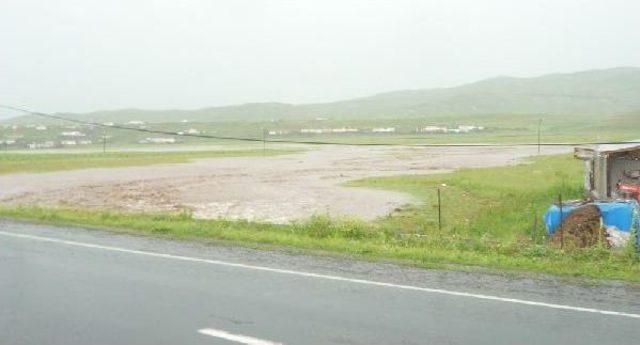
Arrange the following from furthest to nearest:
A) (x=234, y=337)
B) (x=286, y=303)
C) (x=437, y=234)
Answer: (x=437, y=234) → (x=286, y=303) → (x=234, y=337)

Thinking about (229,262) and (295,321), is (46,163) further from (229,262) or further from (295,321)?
(295,321)

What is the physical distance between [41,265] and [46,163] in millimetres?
48669

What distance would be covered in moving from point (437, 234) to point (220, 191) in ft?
61.6

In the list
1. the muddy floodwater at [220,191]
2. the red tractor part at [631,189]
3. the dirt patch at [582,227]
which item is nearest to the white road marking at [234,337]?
the dirt patch at [582,227]

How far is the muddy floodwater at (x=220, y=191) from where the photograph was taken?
25.6 m

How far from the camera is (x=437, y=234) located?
15516mm

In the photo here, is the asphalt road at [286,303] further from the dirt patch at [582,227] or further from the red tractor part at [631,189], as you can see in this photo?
the red tractor part at [631,189]

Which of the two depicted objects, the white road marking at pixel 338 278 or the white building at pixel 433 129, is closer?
the white road marking at pixel 338 278

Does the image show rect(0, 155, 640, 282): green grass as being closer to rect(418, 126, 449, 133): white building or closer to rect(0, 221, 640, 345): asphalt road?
rect(0, 221, 640, 345): asphalt road

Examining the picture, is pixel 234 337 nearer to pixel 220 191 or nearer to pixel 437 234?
pixel 437 234

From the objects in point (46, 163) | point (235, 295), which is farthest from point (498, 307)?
point (46, 163)

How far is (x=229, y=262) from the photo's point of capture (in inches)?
418

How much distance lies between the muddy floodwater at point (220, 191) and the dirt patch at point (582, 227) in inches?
340

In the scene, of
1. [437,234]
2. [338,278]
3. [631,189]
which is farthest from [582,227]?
[338,278]
